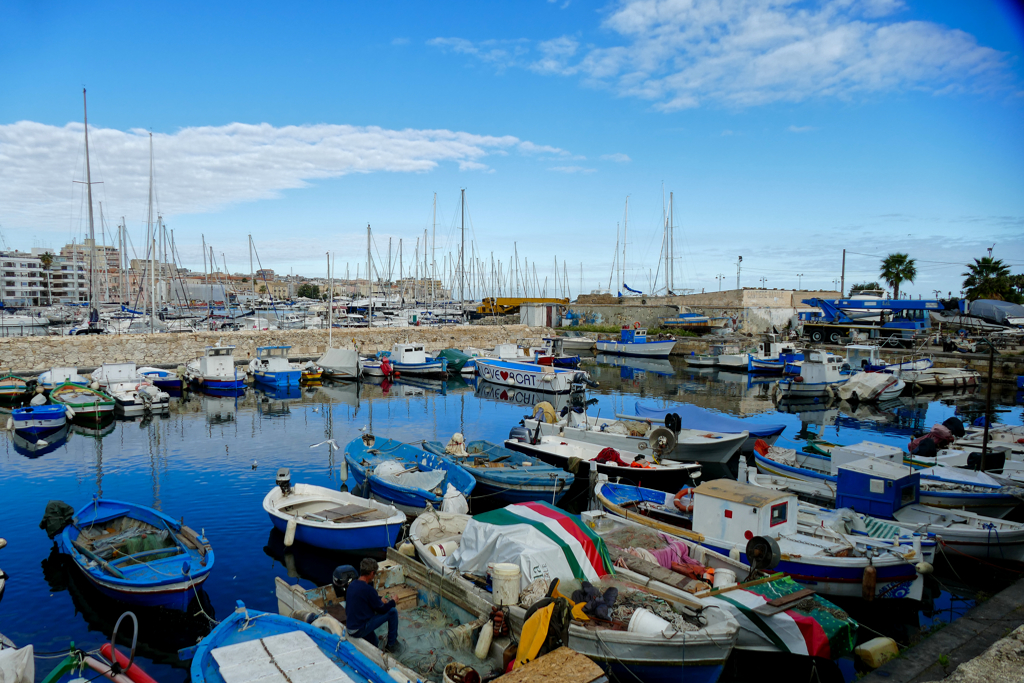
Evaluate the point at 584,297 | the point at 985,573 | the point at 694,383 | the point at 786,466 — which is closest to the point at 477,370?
the point at 694,383

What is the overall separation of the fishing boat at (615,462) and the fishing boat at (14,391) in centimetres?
2752

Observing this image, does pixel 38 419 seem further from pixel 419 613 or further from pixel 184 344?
pixel 419 613

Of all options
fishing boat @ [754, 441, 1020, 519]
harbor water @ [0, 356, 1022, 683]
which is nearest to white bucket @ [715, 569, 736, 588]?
harbor water @ [0, 356, 1022, 683]

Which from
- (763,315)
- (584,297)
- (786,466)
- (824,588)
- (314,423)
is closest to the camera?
(824,588)

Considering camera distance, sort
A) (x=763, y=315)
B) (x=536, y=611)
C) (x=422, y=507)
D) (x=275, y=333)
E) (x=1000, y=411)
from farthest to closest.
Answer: (x=763, y=315) → (x=275, y=333) → (x=1000, y=411) → (x=422, y=507) → (x=536, y=611)

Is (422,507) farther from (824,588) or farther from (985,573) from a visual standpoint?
(985,573)

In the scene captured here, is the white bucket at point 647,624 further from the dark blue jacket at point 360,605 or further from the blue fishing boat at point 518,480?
the blue fishing boat at point 518,480

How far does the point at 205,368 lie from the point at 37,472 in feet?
56.8

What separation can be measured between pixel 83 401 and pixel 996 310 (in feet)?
200

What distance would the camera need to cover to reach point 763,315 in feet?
211

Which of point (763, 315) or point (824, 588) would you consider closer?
point (824, 588)

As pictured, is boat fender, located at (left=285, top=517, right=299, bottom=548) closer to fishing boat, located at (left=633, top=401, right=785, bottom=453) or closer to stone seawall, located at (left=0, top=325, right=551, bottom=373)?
fishing boat, located at (left=633, top=401, right=785, bottom=453)

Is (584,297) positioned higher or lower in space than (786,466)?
higher

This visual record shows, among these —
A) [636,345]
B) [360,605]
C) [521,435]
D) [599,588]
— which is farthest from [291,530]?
[636,345]
